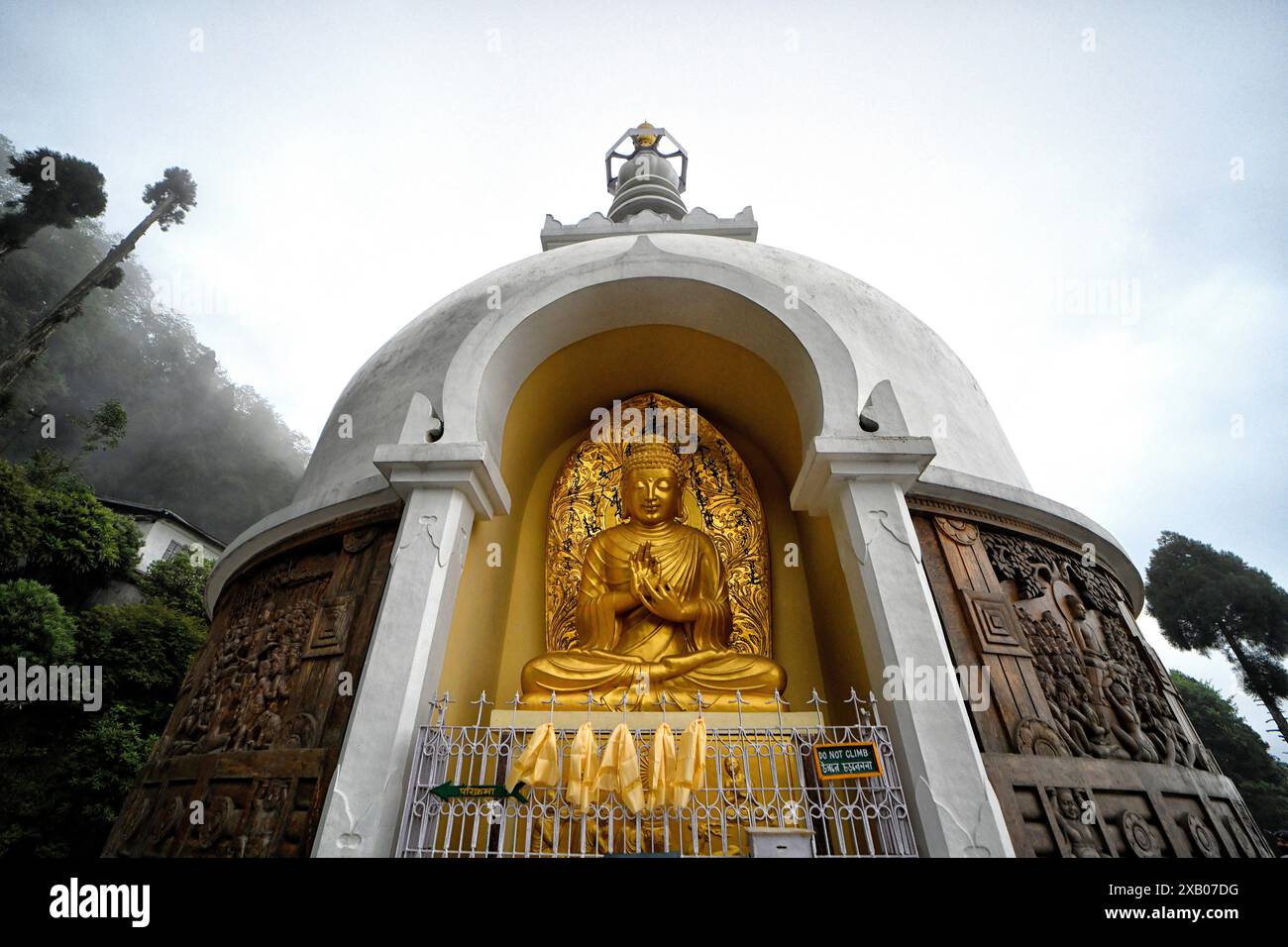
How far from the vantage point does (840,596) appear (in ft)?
→ 18.2

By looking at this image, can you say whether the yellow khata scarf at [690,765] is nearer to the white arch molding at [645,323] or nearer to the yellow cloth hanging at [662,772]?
the yellow cloth hanging at [662,772]

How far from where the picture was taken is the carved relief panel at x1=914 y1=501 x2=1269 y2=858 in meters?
3.73

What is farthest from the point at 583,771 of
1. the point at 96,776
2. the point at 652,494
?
the point at 96,776

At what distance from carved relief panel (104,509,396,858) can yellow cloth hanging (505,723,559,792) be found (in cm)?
123

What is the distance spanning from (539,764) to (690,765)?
894mm

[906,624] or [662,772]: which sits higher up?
[906,624]

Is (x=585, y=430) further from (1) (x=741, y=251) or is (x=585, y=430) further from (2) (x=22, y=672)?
(2) (x=22, y=672)

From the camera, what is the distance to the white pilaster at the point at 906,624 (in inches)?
127

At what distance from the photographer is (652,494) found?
7008 millimetres

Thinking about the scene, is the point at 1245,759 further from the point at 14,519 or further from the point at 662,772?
the point at 14,519

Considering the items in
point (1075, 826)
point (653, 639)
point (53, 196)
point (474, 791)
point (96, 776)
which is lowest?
point (1075, 826)

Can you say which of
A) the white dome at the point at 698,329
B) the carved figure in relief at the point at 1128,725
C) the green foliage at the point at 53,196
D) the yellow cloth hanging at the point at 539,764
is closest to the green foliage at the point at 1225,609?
the white dome at the point at 698,329

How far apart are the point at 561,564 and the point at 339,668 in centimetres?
292
